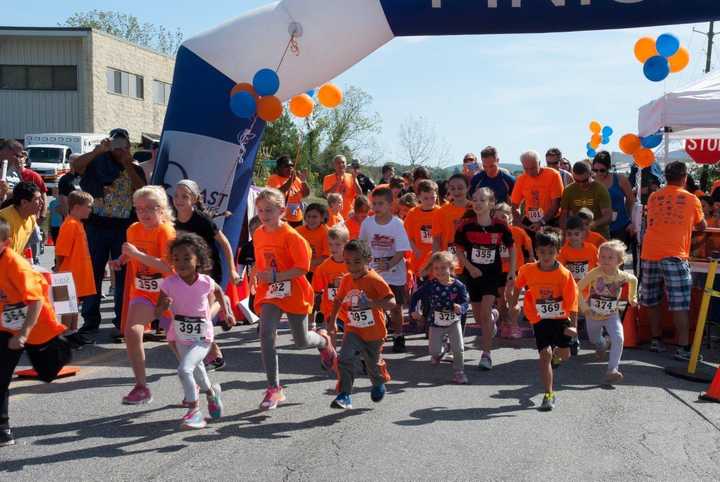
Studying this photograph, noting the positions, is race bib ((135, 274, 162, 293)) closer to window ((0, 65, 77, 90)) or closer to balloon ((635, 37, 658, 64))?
balloon ((635, 37, 658, 64))

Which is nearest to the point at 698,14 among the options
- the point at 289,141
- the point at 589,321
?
the point at 589,321

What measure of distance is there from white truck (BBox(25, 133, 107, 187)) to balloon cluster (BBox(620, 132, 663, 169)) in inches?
960

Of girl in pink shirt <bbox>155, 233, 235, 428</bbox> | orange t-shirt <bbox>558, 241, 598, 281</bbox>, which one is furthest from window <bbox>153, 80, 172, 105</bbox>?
girl in pink shirt <bbox>155, 233, 235, 428</bbox>

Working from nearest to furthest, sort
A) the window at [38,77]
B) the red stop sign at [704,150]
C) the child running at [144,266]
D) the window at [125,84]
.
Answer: the child running at [144,266] → the red stop sign at [704,150] → the window at [38,77] → the window at [125,84]

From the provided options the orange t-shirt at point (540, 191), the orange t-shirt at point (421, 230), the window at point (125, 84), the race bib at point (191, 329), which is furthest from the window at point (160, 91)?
the race bib at point (191, 329)

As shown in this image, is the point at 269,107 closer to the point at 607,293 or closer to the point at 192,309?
the point at 192,309

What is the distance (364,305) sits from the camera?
6.22 meters

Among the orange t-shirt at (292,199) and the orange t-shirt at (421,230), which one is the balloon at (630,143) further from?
the orange t-shirt at (292,199)

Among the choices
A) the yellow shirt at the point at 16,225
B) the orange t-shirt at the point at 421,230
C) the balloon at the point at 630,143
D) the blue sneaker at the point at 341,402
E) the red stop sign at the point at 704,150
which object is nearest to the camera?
the blue sneaker at the point at 341,402

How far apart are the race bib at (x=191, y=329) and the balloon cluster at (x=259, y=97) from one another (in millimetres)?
3343

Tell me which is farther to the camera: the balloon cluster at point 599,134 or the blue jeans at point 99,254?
the balloon cluster at point 599,134

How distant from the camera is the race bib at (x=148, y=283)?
6.29 meters

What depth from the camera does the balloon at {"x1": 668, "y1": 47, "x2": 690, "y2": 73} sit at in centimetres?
1034

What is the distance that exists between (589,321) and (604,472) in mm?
2827
